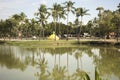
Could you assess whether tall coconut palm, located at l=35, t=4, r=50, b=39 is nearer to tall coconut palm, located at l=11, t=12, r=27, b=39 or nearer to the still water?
tall coconut palm, located at l=11, t=12, r=27, b=39

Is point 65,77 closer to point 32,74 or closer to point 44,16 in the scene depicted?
point 32,74

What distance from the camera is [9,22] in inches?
3986

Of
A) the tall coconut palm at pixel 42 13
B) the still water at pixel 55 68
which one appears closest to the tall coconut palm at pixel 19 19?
the tall coconut palm at pixel 42 13

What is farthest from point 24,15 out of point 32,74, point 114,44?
point 32,74

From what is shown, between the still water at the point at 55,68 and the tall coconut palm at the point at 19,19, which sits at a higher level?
the tall coconut palm at the point at 19,19

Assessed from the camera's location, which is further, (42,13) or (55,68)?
(42,13)

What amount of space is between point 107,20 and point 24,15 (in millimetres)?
37369

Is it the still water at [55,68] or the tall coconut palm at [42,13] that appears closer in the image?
the still water at [55,68]

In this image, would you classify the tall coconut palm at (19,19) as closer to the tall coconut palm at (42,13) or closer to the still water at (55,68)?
the tall coconut palm at (42,13)

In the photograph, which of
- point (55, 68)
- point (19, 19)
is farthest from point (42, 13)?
point (55, 68)

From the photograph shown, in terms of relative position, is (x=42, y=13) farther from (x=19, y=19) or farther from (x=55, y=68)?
(x=55, y=68)

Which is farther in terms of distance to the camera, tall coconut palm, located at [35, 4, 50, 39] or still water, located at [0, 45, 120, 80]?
tall coconut palm, located at [35, 4, 50, 39]

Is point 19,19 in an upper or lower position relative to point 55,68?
upper

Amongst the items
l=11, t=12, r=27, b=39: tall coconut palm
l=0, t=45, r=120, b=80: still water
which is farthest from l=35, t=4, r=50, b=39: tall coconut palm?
l=0, t=45, r=120, b=80: still water
